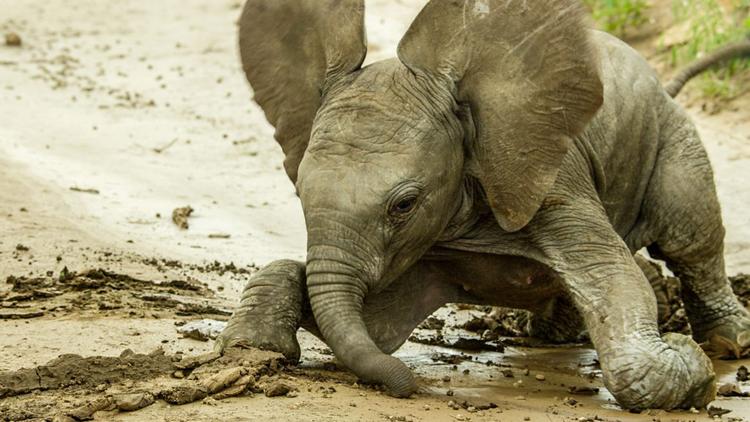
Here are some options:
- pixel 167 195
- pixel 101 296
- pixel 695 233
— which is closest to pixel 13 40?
pixel 167 195

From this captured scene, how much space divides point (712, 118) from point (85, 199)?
606 centimetres

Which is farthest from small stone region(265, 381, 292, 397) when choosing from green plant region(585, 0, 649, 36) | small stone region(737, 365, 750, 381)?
green plant region(585, 0, 649, 36)

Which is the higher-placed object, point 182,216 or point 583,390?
point 583,390

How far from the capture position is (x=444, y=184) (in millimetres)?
6730

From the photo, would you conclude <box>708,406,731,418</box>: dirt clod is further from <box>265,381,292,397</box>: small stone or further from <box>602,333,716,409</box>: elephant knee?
<box>265,381,292,397</box>: small stone

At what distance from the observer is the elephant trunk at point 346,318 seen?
6262mm

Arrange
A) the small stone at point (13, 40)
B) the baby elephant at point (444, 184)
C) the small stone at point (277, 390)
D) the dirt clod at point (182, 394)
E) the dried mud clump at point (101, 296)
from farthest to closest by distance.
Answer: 1. the small stone at point (13, 40)
2. the dried mud clump at point (101, 296)
3. the baby elephant at point (444, 184)
4. the small stone at point (277, 390)
5. the dirt clod at point (182, 394)

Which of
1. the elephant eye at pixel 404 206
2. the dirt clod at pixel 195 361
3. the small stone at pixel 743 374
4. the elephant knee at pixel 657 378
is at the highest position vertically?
the elephant eye at pixel 404 206

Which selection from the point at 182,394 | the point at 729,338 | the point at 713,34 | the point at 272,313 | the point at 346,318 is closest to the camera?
the point at 182,394

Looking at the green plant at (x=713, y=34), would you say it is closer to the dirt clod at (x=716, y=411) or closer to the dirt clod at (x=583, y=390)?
the dirt clod at (x=583, y=390)

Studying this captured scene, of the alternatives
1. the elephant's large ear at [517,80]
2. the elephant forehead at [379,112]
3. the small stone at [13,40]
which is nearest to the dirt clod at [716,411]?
the elephant's large ear at [517,80]

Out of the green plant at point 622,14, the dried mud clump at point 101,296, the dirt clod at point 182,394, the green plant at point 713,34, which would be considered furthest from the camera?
the green plant at point 622,14

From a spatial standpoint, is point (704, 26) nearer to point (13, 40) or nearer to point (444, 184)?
point (444, 184)

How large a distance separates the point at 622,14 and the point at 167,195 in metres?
6.17
